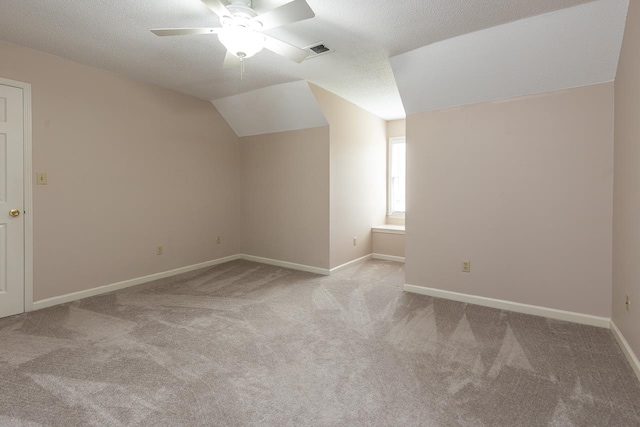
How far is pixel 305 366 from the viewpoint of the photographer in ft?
7.02

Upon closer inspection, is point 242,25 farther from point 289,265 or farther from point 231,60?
point 289,265

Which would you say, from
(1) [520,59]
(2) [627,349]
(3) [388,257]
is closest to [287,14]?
(1) [520,59]

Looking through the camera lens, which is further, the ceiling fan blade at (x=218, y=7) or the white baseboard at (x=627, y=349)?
the white baseboard at (x=627, y=349)

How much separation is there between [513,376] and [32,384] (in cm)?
295

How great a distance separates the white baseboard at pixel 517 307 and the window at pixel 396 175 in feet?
7.92

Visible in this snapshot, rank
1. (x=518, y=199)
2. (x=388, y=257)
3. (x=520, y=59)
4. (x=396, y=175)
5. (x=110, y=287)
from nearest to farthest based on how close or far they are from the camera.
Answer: (x=520, y=59)
(x=518, y=199)
(x=110, y=287)
(x=388, y=257)
(x=396, y=175)

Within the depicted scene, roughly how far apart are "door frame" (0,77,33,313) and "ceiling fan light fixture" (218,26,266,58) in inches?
88.2

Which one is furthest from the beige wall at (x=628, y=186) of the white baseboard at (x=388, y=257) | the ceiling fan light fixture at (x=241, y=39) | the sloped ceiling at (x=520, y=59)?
the white baseboard at (x=388, y=257)

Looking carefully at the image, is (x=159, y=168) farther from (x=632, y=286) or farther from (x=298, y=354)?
(x=632, y=286)

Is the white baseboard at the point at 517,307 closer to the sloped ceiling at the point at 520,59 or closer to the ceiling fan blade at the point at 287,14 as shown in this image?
the sloped ceiling at the point at 520,59

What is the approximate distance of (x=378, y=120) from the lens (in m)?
5.59

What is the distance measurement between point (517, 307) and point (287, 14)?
318 centimetres

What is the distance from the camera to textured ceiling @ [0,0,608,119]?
229cm

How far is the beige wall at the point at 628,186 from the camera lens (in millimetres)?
2010
